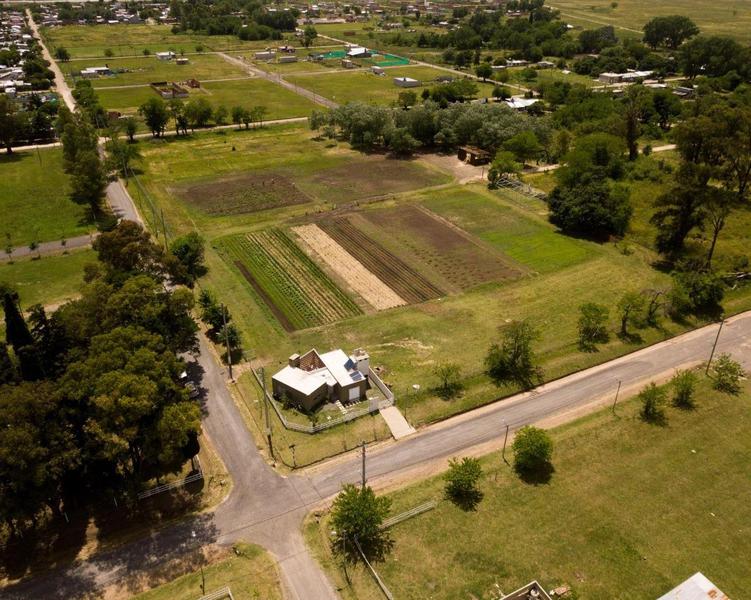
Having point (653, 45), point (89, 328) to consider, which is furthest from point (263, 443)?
point (653, 45)

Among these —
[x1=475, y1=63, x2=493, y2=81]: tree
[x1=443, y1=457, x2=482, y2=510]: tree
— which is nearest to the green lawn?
[x1=443, y1=457, x2=482, y2=510]: tree

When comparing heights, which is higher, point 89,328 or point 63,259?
point 89,328

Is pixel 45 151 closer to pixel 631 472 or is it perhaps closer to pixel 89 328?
pixel 89 328

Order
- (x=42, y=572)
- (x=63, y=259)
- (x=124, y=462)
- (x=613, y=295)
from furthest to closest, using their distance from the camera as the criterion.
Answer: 1. (x=63, y=259)
2. (x=613, y=295)
3. (x=124, y=462)
4. (x=42, y=572)

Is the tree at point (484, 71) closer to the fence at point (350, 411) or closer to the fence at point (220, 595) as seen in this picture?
the fence at point (350, 411)

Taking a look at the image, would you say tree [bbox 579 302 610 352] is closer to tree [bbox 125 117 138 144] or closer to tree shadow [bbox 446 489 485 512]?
tree shadow [bbox 446 489 485 512]
